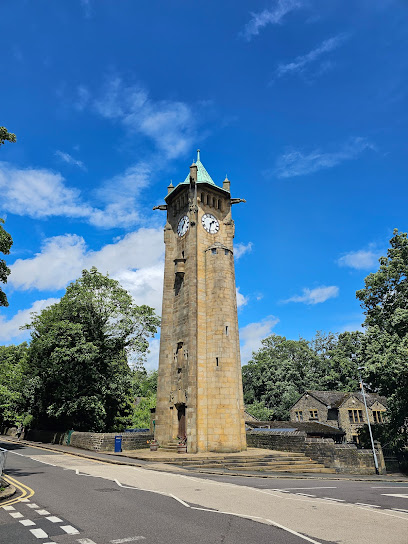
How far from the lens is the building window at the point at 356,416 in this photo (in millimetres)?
51244

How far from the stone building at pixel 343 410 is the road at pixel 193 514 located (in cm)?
4065

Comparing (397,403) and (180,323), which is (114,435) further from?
(397,403)

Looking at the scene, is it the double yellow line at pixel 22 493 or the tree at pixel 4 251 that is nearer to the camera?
the double yellow line at pixel 22 493

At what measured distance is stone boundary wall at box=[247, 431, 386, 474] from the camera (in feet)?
82.5

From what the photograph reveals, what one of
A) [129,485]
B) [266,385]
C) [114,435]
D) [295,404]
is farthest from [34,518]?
[266,385]

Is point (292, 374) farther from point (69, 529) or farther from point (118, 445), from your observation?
point (69, 529)

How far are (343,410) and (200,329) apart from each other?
31455mm

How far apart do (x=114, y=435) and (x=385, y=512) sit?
22.1 meters

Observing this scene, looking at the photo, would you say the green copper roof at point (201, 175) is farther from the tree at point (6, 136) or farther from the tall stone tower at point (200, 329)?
the tree at point (6, 136)

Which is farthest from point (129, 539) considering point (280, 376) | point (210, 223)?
point (280, 376)

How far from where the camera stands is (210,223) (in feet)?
119

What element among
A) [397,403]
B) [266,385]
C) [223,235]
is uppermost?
[223,235]

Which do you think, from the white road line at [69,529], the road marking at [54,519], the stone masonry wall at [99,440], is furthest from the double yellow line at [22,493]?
the stone masonry wall at [99,440]

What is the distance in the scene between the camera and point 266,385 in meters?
67.0
